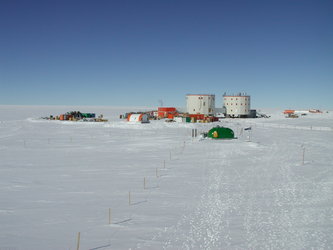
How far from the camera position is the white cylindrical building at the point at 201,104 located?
67.7m

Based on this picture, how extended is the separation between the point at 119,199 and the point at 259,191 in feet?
17.9

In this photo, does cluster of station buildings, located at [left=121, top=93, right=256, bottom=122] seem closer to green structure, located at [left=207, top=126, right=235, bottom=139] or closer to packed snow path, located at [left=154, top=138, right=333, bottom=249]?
green structure, located at [left=207, top=126, right=235, bottom=139]

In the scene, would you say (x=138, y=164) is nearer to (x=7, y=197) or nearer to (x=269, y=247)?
(x=7, y=197)

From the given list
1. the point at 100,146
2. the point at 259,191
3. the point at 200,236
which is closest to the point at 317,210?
the point at 259,191

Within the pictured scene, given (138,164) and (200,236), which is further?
(138,164)

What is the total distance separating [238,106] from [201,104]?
10.2m

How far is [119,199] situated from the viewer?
9.93 m

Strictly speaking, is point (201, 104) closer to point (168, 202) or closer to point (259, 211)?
point (168, 202)

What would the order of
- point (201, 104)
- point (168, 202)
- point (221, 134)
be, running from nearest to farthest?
point (168, 202)
point (221, 134)
point (201, 104)

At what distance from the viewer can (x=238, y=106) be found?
70.5m

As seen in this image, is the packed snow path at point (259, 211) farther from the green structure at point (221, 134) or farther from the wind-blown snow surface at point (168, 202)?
the green structure at point (221, 134)

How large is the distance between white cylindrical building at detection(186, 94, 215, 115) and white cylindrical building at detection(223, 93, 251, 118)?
541 cm

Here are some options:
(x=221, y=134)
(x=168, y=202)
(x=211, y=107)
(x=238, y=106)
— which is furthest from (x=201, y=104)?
(x=168, y=202)

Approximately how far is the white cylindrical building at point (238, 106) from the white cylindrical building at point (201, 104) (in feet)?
17.7
